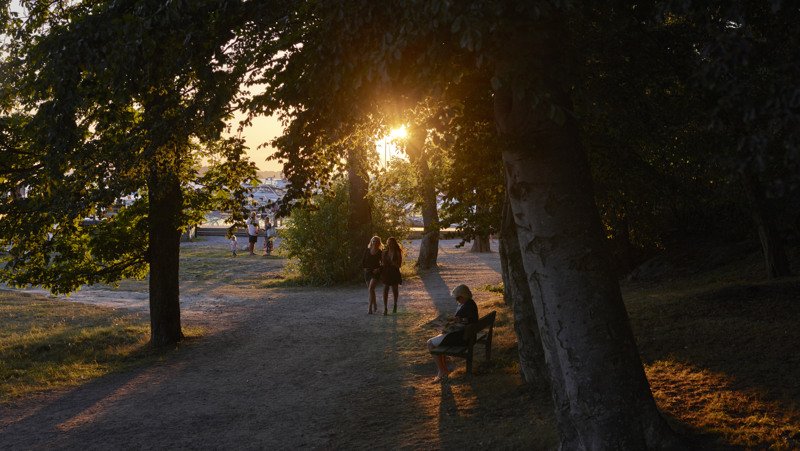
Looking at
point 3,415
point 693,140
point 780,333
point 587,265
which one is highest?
point 693,140

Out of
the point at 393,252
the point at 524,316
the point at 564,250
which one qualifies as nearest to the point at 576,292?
the point at 564,250

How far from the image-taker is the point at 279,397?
389 inches

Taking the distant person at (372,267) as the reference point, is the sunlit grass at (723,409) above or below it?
below

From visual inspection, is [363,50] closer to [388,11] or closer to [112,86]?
[388,11]

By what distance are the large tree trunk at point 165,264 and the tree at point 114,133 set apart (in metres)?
0.02

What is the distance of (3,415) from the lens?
9.57m

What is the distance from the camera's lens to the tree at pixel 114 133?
7.45 meters

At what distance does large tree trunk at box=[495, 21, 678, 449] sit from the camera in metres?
5.68

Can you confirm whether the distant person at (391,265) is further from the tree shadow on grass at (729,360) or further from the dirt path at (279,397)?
the tree shadow on grass at (729,360)

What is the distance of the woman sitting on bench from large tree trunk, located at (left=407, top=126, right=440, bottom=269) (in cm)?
227

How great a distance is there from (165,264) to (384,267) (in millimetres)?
4648

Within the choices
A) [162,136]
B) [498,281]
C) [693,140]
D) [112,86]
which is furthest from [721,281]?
[112,86]

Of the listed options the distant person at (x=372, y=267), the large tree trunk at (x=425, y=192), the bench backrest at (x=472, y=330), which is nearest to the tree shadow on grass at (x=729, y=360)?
the bench backrest at (x=472, y=330)

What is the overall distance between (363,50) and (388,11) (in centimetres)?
85
